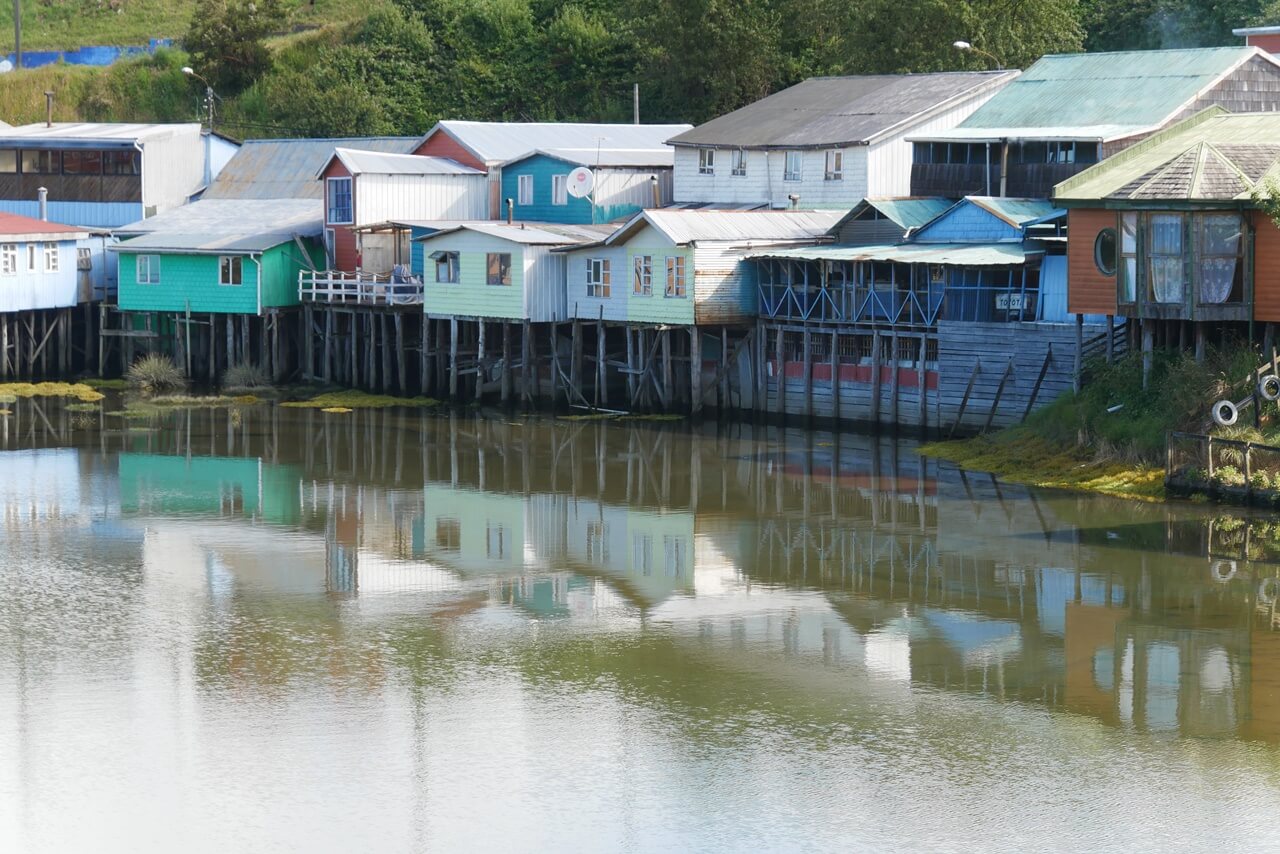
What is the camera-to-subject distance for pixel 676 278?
151ft

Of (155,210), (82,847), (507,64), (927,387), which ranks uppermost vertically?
(507,64)

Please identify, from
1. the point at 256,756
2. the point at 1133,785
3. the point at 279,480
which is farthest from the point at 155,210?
the point at 1133,785

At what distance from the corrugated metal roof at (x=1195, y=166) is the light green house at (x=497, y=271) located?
14.4 metres

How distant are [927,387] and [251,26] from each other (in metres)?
42.5

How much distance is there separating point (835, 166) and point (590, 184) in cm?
682

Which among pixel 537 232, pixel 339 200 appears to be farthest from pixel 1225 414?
pixel 339 200

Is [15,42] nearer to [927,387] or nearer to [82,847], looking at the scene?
[927,387]

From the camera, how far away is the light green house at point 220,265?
177ft

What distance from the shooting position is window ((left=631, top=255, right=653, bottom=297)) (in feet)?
153

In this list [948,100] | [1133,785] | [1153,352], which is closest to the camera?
[1133,785]

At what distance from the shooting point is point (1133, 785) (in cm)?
2014

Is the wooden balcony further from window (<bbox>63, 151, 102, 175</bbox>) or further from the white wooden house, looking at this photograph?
window (<bbox>63, 151, 102, 175</bbox>)

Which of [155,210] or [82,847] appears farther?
[155,210]

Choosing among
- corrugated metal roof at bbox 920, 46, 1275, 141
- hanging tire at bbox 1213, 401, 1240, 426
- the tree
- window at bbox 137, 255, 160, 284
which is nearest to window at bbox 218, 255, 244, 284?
window at bbox 137, 255, 160, 284
